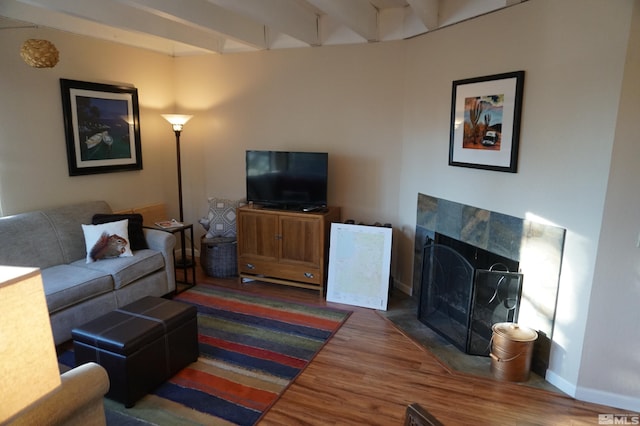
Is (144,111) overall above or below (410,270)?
above

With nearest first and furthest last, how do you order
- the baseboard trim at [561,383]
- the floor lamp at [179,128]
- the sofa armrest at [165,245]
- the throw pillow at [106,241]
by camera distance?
the baseboard trim at [561,383], the throw pillow at [106,241], the sofa armrest at [165,245], the floor lamp at [179,128]

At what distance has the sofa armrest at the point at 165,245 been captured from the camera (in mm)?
3871

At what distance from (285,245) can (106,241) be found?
65.6 inches

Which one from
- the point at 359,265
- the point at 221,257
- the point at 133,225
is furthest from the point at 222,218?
the point at 359,265

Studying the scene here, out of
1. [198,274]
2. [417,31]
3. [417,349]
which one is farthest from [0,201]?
[417,31]

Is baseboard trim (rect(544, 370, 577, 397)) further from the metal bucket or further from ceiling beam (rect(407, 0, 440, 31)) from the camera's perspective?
ceiling beam (rect(407, 0, 440, 31))

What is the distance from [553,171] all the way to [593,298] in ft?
2.72

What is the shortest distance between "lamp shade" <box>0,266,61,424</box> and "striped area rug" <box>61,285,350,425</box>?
156 cm

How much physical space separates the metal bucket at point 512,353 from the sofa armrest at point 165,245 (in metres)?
2.96

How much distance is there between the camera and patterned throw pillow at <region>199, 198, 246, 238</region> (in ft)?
15.2

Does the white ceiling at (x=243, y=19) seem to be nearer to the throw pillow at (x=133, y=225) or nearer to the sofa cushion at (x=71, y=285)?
the throw pillow at (x=133, y=225)

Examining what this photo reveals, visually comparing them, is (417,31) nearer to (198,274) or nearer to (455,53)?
(455,53)

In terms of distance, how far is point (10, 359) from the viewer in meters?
0.91

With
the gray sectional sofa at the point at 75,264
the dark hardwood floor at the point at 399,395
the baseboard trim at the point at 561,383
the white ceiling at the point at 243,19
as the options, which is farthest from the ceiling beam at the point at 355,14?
the baseboard trim at the point at 561,383
